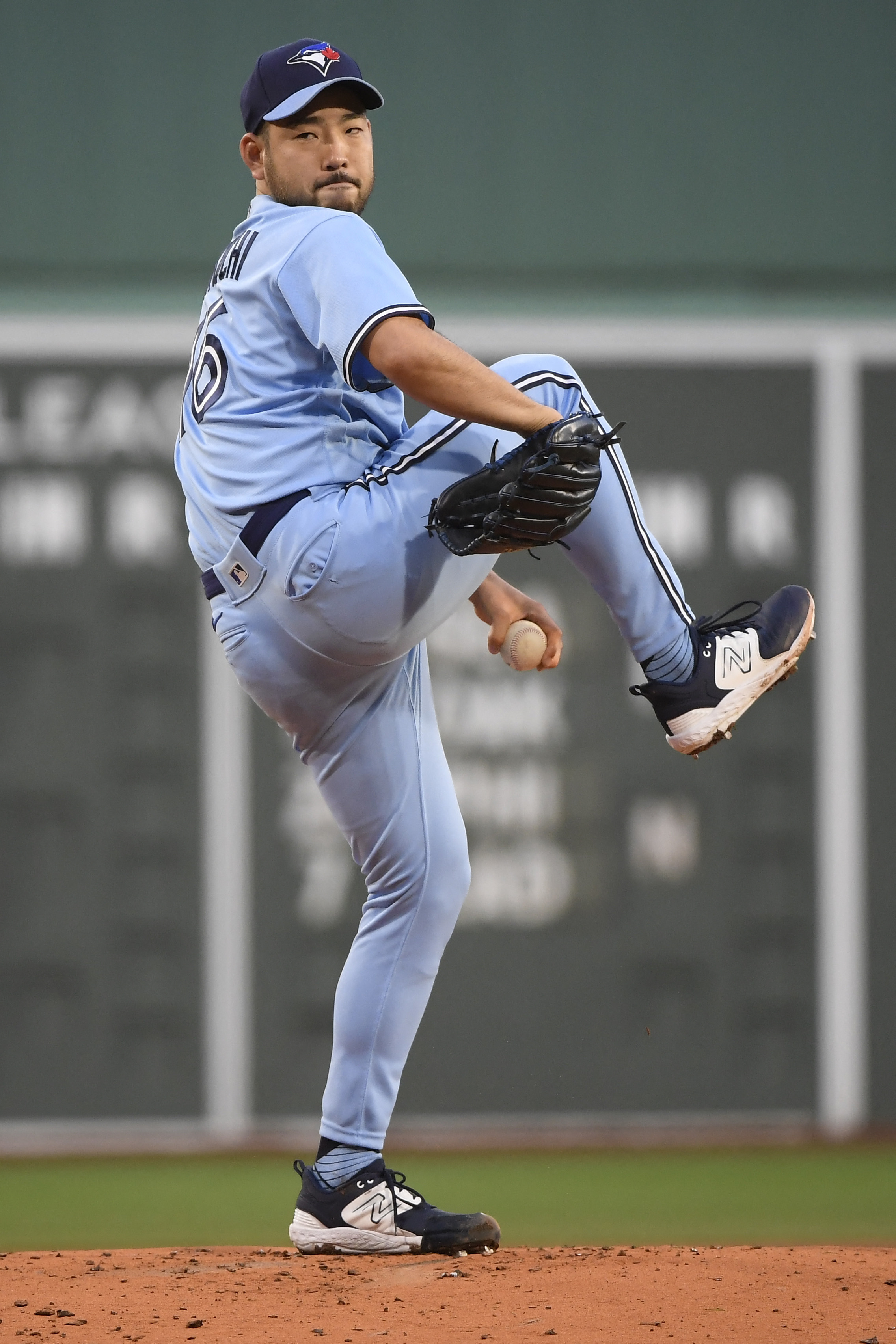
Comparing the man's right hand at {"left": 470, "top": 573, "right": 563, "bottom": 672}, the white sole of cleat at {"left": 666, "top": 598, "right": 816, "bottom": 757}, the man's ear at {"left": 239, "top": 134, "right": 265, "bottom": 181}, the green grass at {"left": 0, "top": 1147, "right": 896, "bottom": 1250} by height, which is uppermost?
the man's ear at {"left": 239, "top": 134, "right": 265, "bottom": 181}

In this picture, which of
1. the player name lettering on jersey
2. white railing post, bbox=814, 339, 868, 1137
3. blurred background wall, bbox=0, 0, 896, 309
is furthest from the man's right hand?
blurred background wall, bbox=0, 0, 896, 309

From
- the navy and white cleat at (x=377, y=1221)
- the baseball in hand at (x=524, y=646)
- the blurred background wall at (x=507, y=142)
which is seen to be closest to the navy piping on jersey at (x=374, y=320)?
the baseball in hand at (x=524, y=646)

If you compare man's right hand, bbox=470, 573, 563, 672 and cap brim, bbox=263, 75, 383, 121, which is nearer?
cap brim, bbox=263, 75, 383, 121

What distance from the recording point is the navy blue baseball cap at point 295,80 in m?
2.21

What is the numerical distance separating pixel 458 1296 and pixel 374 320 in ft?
4.10

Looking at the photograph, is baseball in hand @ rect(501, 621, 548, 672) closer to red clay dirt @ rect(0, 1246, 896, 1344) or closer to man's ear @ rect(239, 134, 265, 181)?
man's ear @ rect(239, 134, 265, 181)

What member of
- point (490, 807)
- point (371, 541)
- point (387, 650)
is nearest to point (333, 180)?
point (371, 541)

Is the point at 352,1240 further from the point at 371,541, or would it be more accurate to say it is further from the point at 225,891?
the point at 225,891

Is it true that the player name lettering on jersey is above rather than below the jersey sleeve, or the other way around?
above

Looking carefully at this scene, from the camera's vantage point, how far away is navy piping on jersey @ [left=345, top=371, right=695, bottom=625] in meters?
2.20

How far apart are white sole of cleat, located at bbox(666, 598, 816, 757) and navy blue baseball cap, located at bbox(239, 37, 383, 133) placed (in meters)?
0.89

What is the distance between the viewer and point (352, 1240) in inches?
97.1

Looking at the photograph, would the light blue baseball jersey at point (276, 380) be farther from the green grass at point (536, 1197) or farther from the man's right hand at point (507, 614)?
the green grass at point (536, 1197)

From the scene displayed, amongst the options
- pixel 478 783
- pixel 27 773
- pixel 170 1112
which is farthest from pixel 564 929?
pixel 27 773
